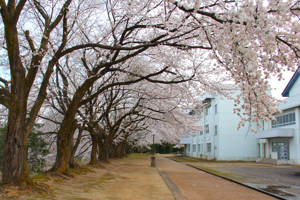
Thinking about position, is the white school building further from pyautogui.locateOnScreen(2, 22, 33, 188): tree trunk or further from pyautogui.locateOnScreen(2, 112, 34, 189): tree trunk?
pyautogui.locateOnScreen(2, 112, 34, 189): tree trunk

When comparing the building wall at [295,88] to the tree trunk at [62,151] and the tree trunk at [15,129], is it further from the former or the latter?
the tree trunk at [15,129]

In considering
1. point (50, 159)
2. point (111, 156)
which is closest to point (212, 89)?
point (50, 159)

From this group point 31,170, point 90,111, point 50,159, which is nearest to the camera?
point 90,111

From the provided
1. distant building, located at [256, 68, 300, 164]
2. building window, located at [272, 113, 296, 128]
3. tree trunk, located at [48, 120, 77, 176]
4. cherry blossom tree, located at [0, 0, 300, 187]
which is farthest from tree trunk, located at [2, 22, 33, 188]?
building window, located at [272, 113, 296, 128]

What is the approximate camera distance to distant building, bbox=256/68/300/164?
28656mm

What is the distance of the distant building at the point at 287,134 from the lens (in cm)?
2866

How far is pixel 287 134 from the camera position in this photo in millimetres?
29516

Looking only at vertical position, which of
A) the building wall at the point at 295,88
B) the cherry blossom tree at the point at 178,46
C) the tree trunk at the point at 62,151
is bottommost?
the tree trunk at the point at 62,151

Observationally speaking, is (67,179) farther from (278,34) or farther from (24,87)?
(278,34)

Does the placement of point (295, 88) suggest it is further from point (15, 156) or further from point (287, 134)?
point (15, 156)

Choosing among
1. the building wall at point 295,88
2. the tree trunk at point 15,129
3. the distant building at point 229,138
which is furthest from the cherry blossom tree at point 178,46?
the distant building at point 229,138

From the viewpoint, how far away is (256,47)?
453cm

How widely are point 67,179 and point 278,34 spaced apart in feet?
31.2

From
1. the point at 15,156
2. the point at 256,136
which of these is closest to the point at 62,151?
the point at 15,156
